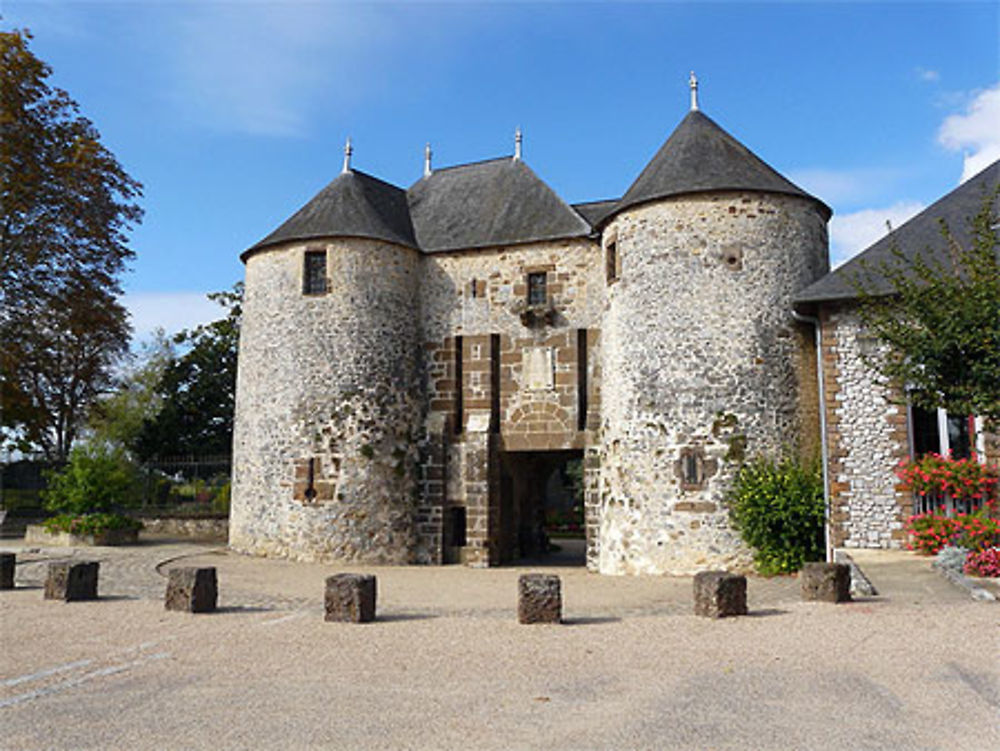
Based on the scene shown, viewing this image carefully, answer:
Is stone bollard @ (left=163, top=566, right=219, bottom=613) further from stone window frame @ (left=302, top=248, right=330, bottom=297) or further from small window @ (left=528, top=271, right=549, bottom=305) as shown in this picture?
small window @ (left=528, top=271, right=549, bottom=305)

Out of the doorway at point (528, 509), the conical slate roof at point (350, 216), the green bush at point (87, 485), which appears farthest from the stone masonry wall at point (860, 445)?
the green bush at point (87, 485)

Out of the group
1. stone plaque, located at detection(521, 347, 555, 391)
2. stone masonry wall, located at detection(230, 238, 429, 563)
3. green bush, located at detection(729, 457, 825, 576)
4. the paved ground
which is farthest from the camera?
stone plaque, located at detection(521, 347, 555, 391)

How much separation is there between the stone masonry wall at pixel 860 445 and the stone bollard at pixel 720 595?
14.7 ft

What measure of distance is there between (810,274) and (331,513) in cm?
944

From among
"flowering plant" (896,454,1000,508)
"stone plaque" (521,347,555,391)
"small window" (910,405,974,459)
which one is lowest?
"flowering plant" (896,454,1000,508)

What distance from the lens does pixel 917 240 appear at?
1218cm

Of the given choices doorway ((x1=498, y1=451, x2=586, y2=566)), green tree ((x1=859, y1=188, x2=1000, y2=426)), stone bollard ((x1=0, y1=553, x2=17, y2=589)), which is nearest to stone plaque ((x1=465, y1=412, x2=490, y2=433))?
doorway ((x1=498, y1=451, x2=586, y2=566))

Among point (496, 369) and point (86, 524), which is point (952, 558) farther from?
point (86, 524)

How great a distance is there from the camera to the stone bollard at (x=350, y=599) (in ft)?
26.3

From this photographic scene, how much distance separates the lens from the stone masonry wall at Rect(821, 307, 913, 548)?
11.6m

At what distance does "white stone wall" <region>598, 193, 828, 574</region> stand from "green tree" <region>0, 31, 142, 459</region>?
46.0ft

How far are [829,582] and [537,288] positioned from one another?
8893 millimetres

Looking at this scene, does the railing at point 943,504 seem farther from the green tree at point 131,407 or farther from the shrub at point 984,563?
the green tree at point 131,407

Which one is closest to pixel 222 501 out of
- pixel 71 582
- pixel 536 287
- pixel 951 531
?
pixel 536 287
